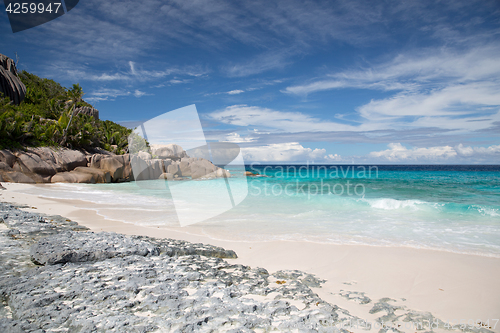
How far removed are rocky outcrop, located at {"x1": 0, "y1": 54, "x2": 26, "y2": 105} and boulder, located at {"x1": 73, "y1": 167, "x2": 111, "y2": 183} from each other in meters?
11.9

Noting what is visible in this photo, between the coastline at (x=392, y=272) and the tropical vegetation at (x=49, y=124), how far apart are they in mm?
19893

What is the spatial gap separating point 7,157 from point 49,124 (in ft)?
24.7

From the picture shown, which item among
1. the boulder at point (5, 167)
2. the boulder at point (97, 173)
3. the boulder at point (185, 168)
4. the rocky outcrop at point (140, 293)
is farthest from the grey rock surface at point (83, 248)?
the boulder at point (185, 168)

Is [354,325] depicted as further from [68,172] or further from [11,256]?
[68,172]

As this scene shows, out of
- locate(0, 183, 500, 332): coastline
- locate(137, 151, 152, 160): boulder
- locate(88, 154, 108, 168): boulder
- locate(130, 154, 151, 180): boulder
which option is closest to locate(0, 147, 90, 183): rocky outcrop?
locate(88, 154, 108, 168): boulder

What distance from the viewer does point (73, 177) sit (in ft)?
70.2

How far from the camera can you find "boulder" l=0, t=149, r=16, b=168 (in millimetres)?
18109

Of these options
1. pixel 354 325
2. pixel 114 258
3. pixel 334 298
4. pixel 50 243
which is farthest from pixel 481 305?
pixel 50 243

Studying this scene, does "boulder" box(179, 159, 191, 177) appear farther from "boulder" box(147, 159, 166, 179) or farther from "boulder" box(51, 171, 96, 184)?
"boulder" box(51, 171, 96, 184)

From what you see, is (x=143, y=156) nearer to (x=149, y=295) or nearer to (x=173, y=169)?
(x=173, y=169)

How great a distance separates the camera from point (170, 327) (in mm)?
2279

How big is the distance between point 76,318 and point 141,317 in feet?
1.85

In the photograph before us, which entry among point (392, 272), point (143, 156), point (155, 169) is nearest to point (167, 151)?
point (155, 169)

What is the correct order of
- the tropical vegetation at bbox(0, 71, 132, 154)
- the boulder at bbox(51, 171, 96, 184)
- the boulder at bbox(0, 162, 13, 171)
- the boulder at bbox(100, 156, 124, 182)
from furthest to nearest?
1. the boulder at bbox(100, 156, 124, 182)
2. the boulder at bbox(51, 171, 96, 184)
3. the tropical vegetation at bbox(0, 71, 132, 154)
4. the boulder at bbox(0, 162, 13, 171)
